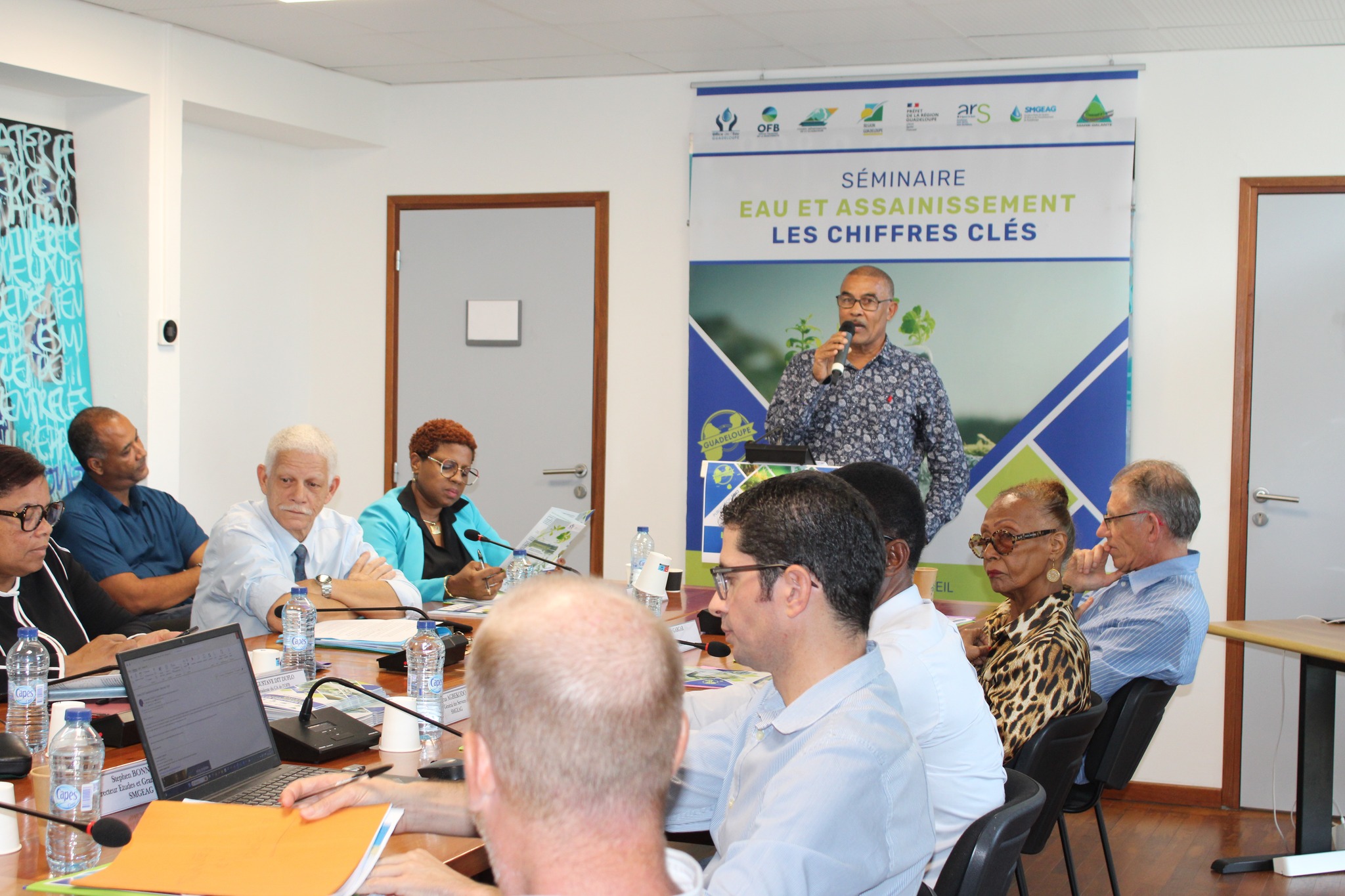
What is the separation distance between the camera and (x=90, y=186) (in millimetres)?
4934

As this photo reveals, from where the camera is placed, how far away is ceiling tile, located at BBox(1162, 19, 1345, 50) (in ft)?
14.9

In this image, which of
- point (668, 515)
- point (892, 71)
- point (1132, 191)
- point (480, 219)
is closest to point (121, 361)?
point (480, 219)

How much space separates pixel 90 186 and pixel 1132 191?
4.35 meters

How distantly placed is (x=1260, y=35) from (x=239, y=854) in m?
4.79

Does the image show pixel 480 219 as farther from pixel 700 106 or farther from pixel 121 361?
pixel 121 361

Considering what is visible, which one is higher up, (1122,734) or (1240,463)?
(1240,463)

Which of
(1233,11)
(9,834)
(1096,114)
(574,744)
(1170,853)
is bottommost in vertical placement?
(1170,853)

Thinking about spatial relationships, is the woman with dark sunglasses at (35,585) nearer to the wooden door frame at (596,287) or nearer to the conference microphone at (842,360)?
the conference microphone at (842,360)

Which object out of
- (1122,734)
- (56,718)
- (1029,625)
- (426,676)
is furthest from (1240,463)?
(56,718)

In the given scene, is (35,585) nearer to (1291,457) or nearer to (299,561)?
(299,561)

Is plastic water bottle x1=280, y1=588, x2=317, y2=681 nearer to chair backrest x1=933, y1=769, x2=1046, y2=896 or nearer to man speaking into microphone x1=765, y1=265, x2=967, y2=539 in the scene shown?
chair backrest x1=933, y1=769, x2=1046, y2=896

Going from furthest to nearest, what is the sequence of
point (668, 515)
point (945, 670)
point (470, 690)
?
1. point (668, 515)
2. point (945, 670)
3. point (470, 690)

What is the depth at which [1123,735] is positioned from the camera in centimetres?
304

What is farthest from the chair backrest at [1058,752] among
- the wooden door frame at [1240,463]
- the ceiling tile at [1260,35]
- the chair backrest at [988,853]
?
the ceiling tile at [1260,35]
